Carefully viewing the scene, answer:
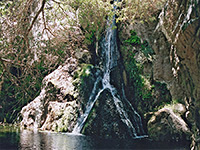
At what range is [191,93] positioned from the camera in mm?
5746

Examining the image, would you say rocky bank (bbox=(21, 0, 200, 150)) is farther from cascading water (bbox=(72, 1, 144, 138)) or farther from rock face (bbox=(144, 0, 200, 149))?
cascading water (bbox=(72, 1, 144, 138))

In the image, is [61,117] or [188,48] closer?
[188,48]

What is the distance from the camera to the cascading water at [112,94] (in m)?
10.4

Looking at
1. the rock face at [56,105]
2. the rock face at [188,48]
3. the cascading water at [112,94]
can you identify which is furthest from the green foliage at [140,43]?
the rock face at [188,48]

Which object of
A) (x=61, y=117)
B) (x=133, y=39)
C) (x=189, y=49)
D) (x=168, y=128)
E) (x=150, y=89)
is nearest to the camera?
(x=189, y=49)

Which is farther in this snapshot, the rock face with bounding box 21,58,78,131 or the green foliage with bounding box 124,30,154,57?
the green foliage with bounding box 124,30,154,57

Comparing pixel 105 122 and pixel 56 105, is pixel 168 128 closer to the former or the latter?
pixel 105 122

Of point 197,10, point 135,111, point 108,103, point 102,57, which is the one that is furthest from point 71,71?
point 197,10

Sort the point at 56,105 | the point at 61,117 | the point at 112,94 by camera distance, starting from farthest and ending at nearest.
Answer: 1. the point at 56,105
2. the point at 61,117
3. the point at 112,94

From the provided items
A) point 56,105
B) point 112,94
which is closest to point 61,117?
point 56,105

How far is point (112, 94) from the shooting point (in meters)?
11.2

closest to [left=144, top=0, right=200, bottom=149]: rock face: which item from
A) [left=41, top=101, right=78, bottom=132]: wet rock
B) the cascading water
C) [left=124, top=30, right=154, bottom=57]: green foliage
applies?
the cascading water

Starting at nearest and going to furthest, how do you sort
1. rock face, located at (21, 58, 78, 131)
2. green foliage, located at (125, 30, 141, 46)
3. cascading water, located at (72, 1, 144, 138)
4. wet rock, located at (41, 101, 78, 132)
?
cascading water, located at (72, 1, 144, 138)
wet rock, located at (41, 101, 78, 132)
rock face, located at (21, 58, 78, 131)
green foliage, located at (125, 30, 141, 46)

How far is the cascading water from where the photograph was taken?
1044cm
